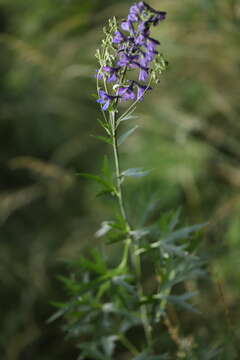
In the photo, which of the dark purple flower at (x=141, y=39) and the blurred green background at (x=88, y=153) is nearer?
the dark purple flower at (x=141, y=39)

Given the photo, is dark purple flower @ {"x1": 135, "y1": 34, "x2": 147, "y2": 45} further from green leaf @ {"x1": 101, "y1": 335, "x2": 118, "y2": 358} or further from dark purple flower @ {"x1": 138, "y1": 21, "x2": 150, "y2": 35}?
green leaf @ {"x1": 101, "y1": 335, "x2": 118, "y2": 358}

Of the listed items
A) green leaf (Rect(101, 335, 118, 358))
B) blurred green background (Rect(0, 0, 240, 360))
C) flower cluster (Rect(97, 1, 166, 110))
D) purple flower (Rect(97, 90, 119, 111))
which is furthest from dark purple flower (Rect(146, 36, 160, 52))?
blurred green background (Rect(0, 0, 240, 360))

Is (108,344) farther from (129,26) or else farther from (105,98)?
(129,26)

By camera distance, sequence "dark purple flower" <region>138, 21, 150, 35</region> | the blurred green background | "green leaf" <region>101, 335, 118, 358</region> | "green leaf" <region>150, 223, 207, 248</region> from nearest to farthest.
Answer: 1. "dark purple flower" <region>138, 21, 150, 35</region>
2. "green leaf" <region>150, 223, 207, 248</region>
3. "green leaf" <region>101, 335, 118, 358</region>
4. the blurred green background

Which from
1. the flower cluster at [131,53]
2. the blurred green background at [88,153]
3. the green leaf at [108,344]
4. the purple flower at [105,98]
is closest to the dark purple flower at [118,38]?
the flower cluster at [131,53]

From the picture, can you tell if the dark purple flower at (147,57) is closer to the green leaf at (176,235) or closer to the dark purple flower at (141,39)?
the dark purple flower at (141,39)

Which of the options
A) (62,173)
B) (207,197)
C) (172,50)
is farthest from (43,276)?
(172,50)
